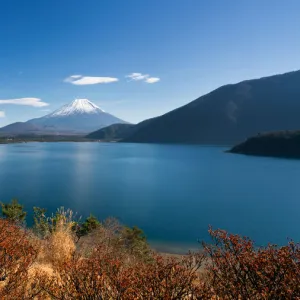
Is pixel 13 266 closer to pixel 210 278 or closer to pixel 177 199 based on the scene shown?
pixel 210 278

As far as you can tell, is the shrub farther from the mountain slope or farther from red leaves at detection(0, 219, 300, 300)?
Result: the mountain slope

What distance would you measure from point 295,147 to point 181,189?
55125 millimetres

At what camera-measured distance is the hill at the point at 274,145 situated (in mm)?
79938

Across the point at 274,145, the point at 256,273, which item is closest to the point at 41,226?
the point at 256,273

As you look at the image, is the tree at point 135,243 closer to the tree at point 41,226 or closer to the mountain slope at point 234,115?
the tree at point 41,226

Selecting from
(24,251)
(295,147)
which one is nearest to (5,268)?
(24,251)

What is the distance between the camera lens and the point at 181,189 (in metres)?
37.3

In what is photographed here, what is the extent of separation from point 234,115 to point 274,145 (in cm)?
8328

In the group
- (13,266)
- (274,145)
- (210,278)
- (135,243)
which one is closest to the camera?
(210,278)

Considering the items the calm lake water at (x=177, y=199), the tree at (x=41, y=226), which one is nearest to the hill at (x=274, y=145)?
the calm lake water at (x=177, y=199)

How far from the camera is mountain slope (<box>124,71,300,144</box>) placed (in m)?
152

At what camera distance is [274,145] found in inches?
3327

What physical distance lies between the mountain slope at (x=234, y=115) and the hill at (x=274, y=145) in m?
52.4

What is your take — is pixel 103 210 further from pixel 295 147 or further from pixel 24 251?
pixel 295 147
